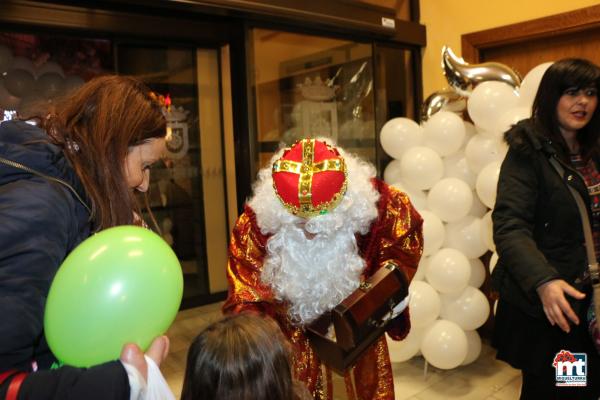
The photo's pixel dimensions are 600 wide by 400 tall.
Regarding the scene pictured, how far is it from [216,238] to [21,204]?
3724 millimetres

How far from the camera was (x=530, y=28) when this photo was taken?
123 inches

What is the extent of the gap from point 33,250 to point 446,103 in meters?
2.68

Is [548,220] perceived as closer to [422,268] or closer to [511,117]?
[511,117]

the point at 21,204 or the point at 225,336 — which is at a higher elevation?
the point at 21,204

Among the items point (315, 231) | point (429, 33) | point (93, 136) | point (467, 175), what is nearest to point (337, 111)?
point (429, 33)

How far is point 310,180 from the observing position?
1.45m

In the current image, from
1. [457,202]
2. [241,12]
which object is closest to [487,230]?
[457,202]

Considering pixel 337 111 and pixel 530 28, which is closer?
pixel 530 28

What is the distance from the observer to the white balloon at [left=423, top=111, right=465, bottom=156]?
2693 mm

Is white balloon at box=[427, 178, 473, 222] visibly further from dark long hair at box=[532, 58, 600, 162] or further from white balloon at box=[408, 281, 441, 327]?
dark long hair at box=[532, 58, 600, 162]

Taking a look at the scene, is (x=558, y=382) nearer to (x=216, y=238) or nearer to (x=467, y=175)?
(x=467, y=175)

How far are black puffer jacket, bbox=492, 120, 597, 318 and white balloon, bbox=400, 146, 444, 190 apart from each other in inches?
45.6

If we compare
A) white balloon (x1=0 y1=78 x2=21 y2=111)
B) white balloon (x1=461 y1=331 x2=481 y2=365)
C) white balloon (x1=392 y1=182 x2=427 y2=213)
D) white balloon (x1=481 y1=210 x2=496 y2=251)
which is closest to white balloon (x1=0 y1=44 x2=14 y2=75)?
white balloon (x1=0 y1=78 x2=21 y2=111)

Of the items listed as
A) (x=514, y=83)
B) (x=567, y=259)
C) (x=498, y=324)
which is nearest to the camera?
(x=567, y=259)
